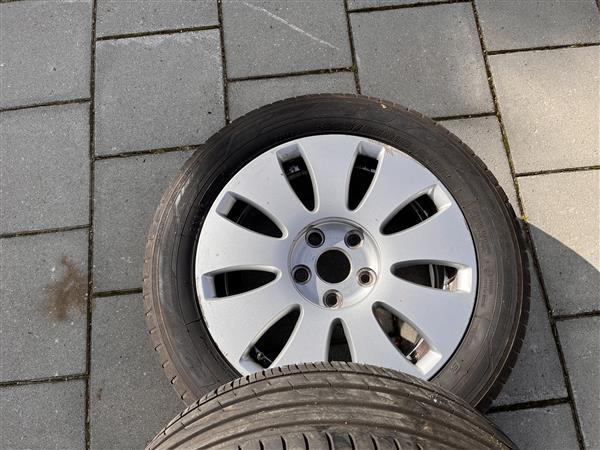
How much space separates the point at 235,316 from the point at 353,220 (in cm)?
52

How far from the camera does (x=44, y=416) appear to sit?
2291 millimetres

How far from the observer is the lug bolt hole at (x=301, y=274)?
2.18 m

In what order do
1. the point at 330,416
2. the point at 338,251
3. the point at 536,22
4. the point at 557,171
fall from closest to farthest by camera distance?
the point at 330,416, the point at 338,251, the point at 557,171, the point at 536,22

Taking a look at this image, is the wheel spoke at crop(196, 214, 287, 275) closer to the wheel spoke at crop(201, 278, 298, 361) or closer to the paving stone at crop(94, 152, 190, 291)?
the wheel spoke at crop(201, 278, 298, 361)

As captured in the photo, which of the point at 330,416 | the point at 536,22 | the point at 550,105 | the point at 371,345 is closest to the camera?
the point at 330,416

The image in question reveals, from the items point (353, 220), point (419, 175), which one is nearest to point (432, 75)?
point (419, 175)

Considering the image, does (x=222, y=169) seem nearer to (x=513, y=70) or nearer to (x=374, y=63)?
(x=374, y=63)

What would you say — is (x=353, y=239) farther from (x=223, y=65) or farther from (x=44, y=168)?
(x=44, y=168)

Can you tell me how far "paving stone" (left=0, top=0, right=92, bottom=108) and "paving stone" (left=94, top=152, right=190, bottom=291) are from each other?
43cm

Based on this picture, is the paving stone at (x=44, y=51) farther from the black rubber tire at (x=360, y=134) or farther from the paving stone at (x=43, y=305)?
the black rubber tire at (x=360, y=134)

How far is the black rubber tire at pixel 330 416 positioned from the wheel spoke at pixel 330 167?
2.24 feet

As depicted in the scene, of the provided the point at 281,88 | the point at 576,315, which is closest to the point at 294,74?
the point at 281,88

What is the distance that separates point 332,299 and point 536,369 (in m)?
0.84

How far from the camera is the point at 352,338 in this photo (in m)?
2.03
